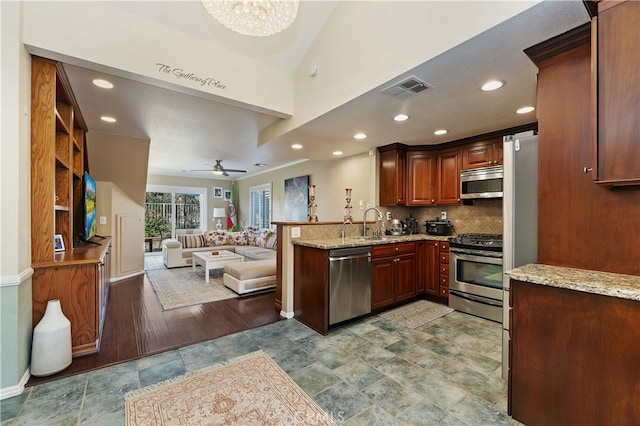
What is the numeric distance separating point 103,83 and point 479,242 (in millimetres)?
4624

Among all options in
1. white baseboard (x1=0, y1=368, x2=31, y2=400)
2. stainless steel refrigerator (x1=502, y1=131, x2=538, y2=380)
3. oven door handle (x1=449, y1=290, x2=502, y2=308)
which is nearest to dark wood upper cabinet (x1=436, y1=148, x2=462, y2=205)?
oven door handle (x1=449, y1=290, x2=502, y2=308)

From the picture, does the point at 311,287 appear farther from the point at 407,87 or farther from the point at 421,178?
the point at 421,178

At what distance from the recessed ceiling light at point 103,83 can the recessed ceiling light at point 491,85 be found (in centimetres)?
357

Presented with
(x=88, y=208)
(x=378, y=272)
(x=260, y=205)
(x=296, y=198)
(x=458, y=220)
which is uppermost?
(x=296, y=198)

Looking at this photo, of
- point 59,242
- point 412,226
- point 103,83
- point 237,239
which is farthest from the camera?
point 237,239

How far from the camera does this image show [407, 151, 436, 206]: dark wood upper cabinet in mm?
4406

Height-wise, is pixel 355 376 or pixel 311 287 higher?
pixel 311 287

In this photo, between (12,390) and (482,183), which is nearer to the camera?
(12,390)

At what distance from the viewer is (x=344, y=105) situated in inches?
106

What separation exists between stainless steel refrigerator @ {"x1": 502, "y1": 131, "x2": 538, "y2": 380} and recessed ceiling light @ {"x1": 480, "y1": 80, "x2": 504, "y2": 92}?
1.75ft

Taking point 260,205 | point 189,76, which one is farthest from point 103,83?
point 260,205

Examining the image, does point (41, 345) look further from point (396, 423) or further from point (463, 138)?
point (463, 138)

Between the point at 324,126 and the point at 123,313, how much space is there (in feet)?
11.5

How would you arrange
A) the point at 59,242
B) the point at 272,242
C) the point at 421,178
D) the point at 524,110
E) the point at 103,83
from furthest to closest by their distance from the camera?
the point at 272,242 < the point at 421,178 < the point at 59,242 < the point at 524,110 < the point at 103,83
